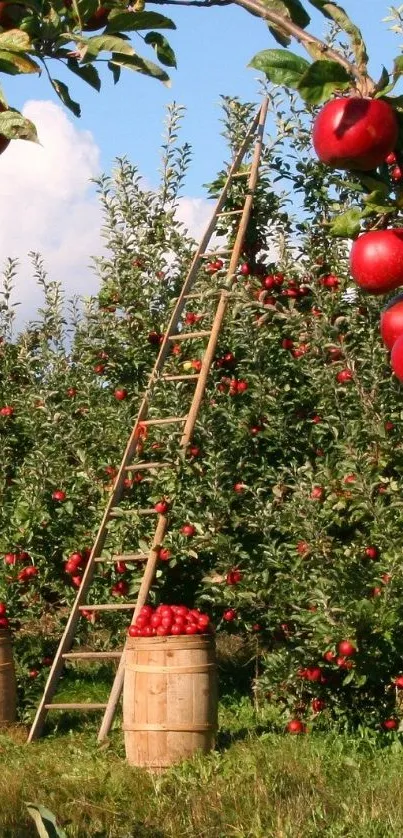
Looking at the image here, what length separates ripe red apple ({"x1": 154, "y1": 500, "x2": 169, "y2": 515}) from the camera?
5859 millimetres

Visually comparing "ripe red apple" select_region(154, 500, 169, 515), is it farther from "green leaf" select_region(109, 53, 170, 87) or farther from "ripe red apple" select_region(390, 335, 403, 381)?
"ripe red apple" select_region(390, 335, 403, 381)

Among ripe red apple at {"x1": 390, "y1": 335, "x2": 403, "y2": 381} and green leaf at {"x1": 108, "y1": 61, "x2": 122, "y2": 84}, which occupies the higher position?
green leaf at {"x1": 108, "y1": 61, "x2": 122, "y2": 84}

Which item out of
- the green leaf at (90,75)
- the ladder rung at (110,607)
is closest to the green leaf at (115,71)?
the green leaf at (90,75)

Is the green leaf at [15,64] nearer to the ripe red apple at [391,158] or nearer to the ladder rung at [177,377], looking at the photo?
the ripe red apple at [391,158]

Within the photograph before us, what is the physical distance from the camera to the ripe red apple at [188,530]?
19.1 feet

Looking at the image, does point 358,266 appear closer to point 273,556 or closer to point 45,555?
point 273,556

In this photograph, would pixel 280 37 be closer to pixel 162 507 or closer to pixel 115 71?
pixel 115 71

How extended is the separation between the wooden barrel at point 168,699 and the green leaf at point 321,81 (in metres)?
4.59

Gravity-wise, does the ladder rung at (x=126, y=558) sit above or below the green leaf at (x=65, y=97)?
above

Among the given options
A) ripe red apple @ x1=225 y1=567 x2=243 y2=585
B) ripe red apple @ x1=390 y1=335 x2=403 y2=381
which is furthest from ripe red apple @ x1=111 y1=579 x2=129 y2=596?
ripe red apple @ x1=390 y1=335 x2=403 y2=381

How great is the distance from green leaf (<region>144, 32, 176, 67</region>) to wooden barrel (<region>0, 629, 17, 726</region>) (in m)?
5.69

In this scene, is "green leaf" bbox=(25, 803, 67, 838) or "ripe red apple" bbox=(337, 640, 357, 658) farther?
"ripe red apple" bbox=(337, 640, 357, 658)

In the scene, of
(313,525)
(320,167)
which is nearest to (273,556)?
(313,525)

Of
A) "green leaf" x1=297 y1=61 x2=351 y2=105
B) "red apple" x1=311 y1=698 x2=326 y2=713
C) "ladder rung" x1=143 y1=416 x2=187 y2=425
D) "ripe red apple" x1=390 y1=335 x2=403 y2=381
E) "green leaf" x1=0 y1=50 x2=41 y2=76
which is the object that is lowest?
"red apple" x1=311 y1=698 x2=326 y2=713
